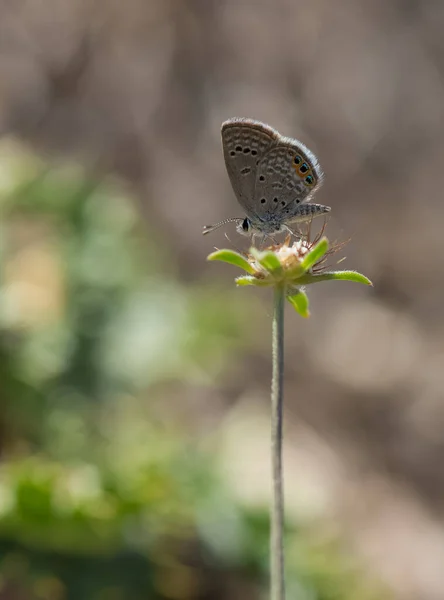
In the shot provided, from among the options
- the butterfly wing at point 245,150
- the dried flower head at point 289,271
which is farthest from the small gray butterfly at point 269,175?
the dried flower head at point 289,271

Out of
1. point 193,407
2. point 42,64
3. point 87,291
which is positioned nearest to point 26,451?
point 87,291

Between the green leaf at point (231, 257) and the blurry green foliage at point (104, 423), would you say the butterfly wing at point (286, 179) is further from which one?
the blurry green foliage at point (104, 423)

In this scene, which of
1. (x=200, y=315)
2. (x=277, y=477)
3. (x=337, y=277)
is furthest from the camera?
(x=200, y=315)

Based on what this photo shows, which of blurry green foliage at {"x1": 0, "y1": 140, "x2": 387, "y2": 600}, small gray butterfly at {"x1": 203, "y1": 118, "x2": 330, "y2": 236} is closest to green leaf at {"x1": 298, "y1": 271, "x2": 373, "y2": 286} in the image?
small gray butterfly at {"x1": 203, "y1": 118, "x2": 330, "y2": 236}

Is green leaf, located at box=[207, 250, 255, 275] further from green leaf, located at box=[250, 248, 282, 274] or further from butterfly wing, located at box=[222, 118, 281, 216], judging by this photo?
butterfly wing, located at box=[222, 118, 281, 216]

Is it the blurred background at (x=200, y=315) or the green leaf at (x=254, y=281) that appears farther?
the blurred background at (x=200, y=315)

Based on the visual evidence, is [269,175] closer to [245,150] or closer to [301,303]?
[245,150]

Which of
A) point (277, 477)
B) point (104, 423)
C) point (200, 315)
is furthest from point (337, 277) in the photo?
point (200, 315)
